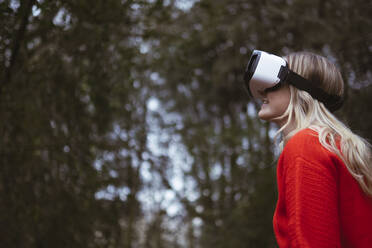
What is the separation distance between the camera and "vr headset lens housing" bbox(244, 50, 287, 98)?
1.78m

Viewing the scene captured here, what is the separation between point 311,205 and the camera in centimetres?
140

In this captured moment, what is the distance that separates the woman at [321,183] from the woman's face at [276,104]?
3 centimetres

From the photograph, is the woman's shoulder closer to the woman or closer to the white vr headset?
the woman

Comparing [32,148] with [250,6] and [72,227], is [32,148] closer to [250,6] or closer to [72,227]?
[72,227]

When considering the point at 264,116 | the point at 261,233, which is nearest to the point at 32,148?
the point at 264,116

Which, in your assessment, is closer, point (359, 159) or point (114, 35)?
point (359, 159)

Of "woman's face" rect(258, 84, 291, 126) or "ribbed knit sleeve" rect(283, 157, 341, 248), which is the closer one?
"ribbed knit sleeve" rect(283, 157, 341, 248)

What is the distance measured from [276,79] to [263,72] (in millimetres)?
67

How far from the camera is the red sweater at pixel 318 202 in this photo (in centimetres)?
138

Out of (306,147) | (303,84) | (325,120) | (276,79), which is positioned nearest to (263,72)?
(276,79)

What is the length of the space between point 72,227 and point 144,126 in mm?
3280

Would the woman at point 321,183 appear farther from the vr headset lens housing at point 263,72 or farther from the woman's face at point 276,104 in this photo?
the vr headset lens housing at point 263,72

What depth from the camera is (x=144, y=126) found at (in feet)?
24.7

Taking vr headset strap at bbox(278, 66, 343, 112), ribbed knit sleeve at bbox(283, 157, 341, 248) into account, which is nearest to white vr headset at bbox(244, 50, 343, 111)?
vr headset strap at bbox(278, 66, 343, 112)
